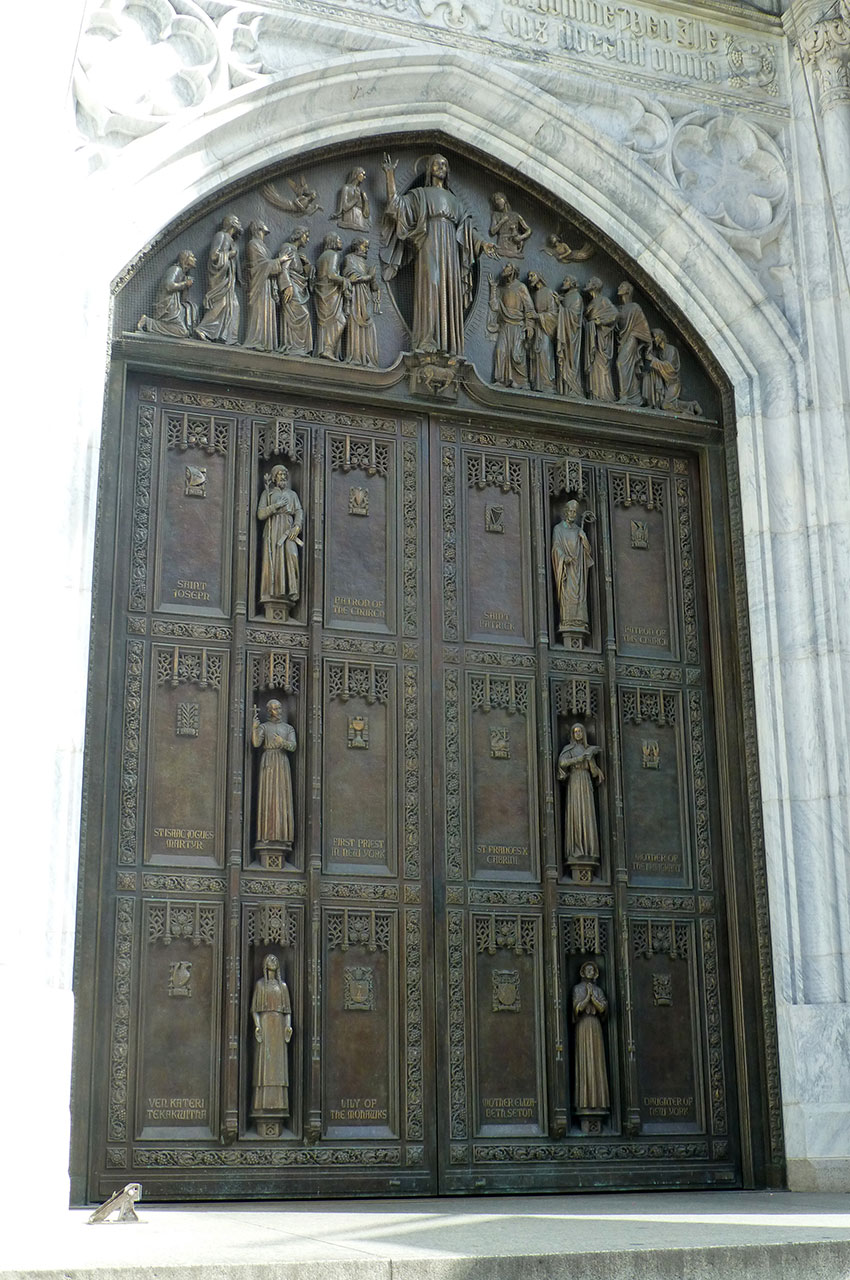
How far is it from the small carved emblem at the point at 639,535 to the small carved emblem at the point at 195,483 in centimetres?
299

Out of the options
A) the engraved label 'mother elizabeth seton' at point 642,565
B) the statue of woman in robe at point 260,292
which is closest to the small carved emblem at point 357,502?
the statue of woman in robe at point 260,292

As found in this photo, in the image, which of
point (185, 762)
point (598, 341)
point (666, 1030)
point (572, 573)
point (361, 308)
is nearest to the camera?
point (185, 762)

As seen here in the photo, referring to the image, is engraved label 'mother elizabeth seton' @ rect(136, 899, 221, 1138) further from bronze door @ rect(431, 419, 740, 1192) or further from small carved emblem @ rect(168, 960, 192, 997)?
bronze door @ rect(431, 419, 740, 1192)

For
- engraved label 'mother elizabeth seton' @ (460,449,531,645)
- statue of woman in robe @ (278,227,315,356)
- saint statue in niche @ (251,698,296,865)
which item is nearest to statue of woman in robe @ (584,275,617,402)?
engraved label 'mother elizabeth seton' @ (460,449,531,645)

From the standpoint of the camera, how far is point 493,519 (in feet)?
34.4

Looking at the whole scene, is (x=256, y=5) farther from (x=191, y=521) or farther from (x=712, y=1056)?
(x=712, y=1056)

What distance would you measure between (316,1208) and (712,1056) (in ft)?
9.72

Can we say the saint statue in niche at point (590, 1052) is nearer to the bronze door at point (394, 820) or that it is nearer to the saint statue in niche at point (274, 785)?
the bronze door at point (394, 820)

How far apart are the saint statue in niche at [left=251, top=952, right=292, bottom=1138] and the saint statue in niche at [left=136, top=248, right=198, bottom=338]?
3.88 m

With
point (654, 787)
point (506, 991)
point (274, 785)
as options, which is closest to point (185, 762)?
point (274, 785)

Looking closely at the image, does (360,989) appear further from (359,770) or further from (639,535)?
(639,535)

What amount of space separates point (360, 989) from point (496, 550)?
9.80 ft

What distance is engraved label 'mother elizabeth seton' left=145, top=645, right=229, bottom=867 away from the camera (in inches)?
362

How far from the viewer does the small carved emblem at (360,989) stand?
9344 millimetres
